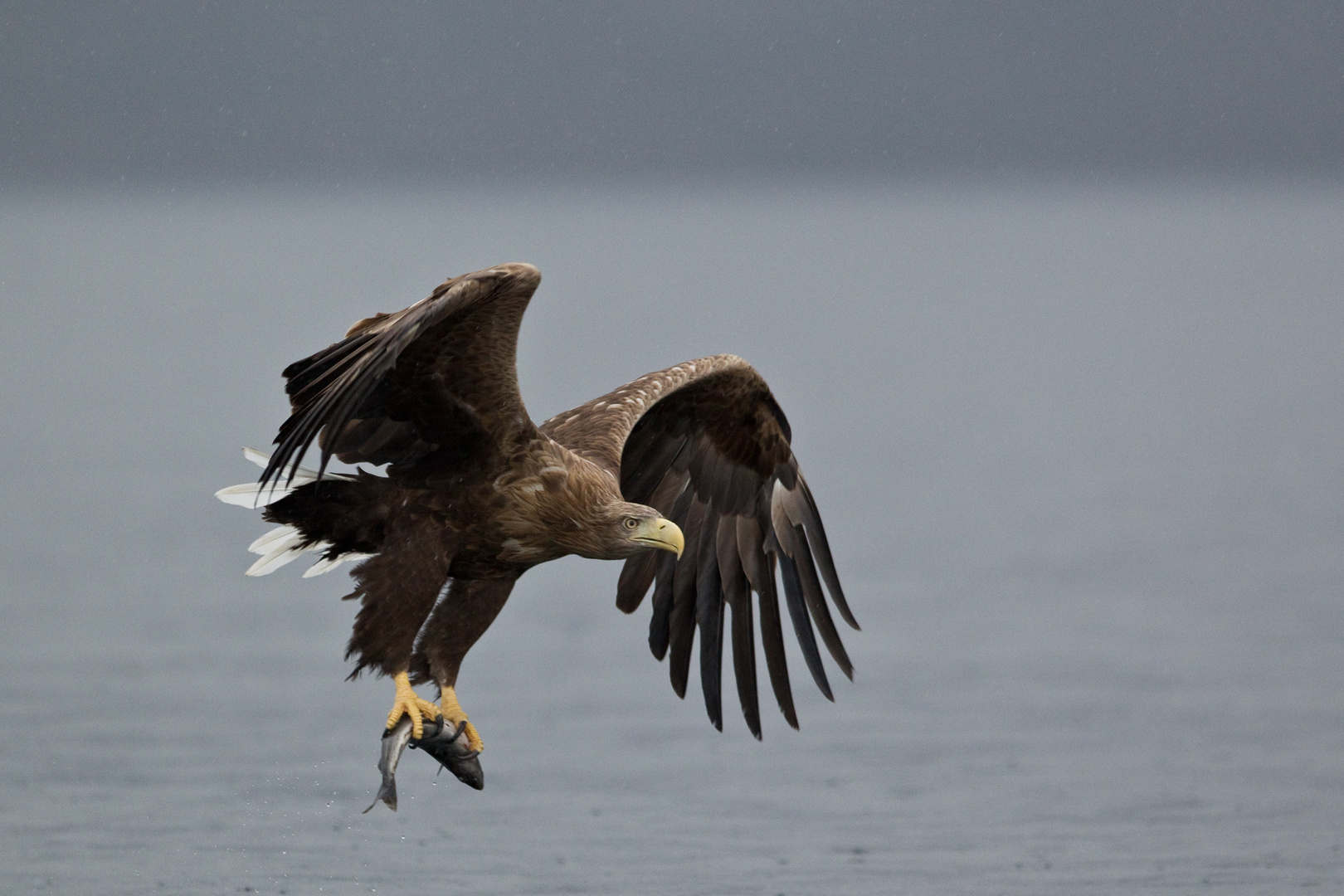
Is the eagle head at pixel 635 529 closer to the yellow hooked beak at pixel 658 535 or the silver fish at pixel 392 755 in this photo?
the yellow hooked beak at pixel 658 535

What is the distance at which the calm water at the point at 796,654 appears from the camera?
1114 cm

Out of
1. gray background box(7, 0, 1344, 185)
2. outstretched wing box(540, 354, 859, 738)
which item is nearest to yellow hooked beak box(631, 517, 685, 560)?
outstretched wing box(540, 354, 859, 738)

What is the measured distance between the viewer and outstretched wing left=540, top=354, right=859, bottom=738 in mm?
8523

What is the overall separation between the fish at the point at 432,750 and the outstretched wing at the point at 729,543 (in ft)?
4.53

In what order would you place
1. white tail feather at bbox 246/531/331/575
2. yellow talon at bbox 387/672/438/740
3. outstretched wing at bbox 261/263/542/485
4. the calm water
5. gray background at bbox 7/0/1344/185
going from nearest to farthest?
outstretched wing at bbox 261/263/542/485
yellow talon at bbox 387/672/438/740
white tail feather at bbox 246/531/331/575
the calm water
gray background at bbox 7/0/1344/185

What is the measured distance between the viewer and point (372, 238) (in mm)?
78812

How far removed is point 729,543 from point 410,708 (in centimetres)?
215

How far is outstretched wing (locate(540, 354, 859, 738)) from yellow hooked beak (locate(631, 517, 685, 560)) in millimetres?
1474

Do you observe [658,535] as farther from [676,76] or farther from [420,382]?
[676,76]

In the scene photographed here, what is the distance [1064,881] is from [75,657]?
7569 mm

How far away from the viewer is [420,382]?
6.85m

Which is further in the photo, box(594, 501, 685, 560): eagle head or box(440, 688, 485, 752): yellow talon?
box(440, 688, 485, 752): yellow talon

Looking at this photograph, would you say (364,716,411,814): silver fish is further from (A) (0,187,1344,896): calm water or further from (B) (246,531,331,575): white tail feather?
(A) (0,187,1344,896): calm water

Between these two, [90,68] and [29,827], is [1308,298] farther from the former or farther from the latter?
[90,68]
